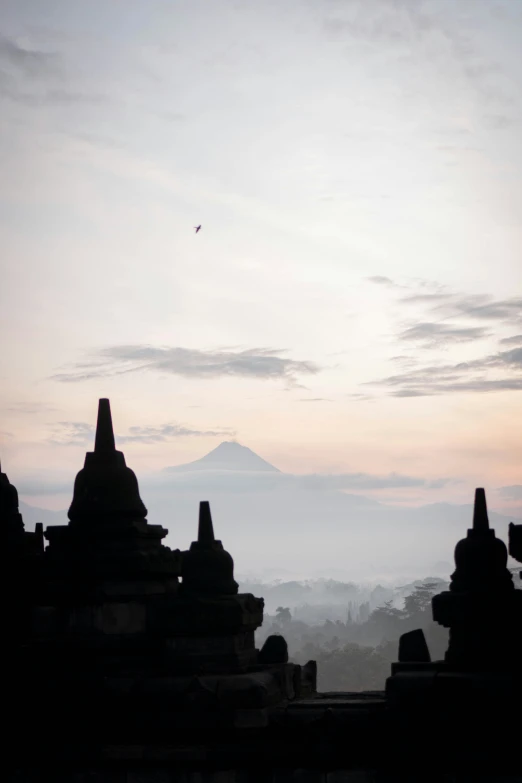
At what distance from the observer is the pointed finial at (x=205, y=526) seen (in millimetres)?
18625

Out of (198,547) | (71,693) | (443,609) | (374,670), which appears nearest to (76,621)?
(71,693)

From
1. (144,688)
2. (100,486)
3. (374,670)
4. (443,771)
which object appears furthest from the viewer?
(374,670)

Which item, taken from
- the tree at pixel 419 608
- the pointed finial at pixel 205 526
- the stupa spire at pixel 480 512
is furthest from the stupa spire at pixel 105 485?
the tree at pixel 419 608

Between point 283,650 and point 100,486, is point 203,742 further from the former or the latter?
point 100,486

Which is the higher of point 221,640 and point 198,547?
point 198,547

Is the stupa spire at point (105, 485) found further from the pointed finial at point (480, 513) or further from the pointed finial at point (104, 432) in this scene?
the pointed finial at point (480, 513)

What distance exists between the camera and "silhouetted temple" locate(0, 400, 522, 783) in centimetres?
1656

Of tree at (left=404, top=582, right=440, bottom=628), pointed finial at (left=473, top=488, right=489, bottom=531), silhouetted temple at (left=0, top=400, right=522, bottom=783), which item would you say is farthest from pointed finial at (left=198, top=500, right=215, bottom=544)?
tree at (left=404, top=582, right=440, bottom=628)

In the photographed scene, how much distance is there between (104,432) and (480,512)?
6466 millimetres

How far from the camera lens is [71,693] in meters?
18.1

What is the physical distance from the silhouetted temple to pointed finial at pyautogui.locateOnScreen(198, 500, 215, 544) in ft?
0.13

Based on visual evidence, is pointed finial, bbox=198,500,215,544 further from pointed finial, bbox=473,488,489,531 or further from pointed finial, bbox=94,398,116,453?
pointed finial, bbox=473,488,489,531

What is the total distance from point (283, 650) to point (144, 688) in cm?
263

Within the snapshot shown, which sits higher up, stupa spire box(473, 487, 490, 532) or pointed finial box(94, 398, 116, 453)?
pointed finial box(94, 398, 116, 453)
